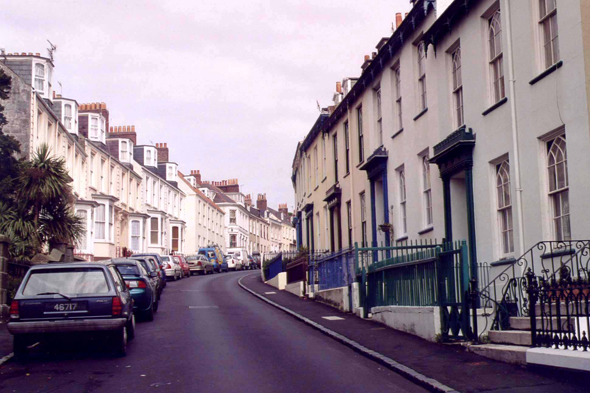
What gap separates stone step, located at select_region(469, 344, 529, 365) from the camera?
371 inches

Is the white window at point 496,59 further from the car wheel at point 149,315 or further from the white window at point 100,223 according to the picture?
the white window at point 100,223

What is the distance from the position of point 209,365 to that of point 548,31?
7.97 metres

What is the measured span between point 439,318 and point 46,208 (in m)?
15.1

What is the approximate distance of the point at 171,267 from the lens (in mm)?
38250

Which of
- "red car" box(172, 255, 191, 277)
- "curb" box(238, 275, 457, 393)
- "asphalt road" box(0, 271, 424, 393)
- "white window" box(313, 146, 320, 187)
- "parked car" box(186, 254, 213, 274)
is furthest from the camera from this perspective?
"parked car" box(186, 254, 213, 274)

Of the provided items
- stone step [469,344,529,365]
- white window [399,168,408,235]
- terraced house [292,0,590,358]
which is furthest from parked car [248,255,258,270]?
stone step [469,344,529,365]

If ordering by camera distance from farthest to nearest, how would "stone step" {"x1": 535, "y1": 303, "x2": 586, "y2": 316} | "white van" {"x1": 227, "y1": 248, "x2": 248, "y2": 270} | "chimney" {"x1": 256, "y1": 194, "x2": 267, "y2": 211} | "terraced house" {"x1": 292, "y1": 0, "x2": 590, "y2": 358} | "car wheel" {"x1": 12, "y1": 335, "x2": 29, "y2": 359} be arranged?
"chimney" {"x1": 256, "y1": 194, "x2": 267, "y2": 211}
"white van" {"x1": 227, "y1": 248, "x2": 248, "y2": 270}
"terraced house" {"x1": 292, "y1": 0, "x2": 590, "y2": 358}
"car wheel" {"x1": 12, "y1": 335, "x2": 29, "y2": 359}
"stone step" {"x1": 535, "y1": 303, "x2": 586, "y2": 316}

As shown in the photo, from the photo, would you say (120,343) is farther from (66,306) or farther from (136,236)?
(136,236)

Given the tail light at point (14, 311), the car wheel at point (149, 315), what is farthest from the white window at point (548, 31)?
the car wheel at point (149, 315)

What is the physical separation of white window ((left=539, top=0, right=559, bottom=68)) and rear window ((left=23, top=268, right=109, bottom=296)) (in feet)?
27.5

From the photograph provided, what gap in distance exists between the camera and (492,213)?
1411cm

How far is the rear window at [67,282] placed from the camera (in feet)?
37.1

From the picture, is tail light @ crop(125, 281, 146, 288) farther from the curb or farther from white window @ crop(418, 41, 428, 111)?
white window @ crop(418, 41, 428, 111)

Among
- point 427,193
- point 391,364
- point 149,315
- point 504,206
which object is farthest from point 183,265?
point 391,364
